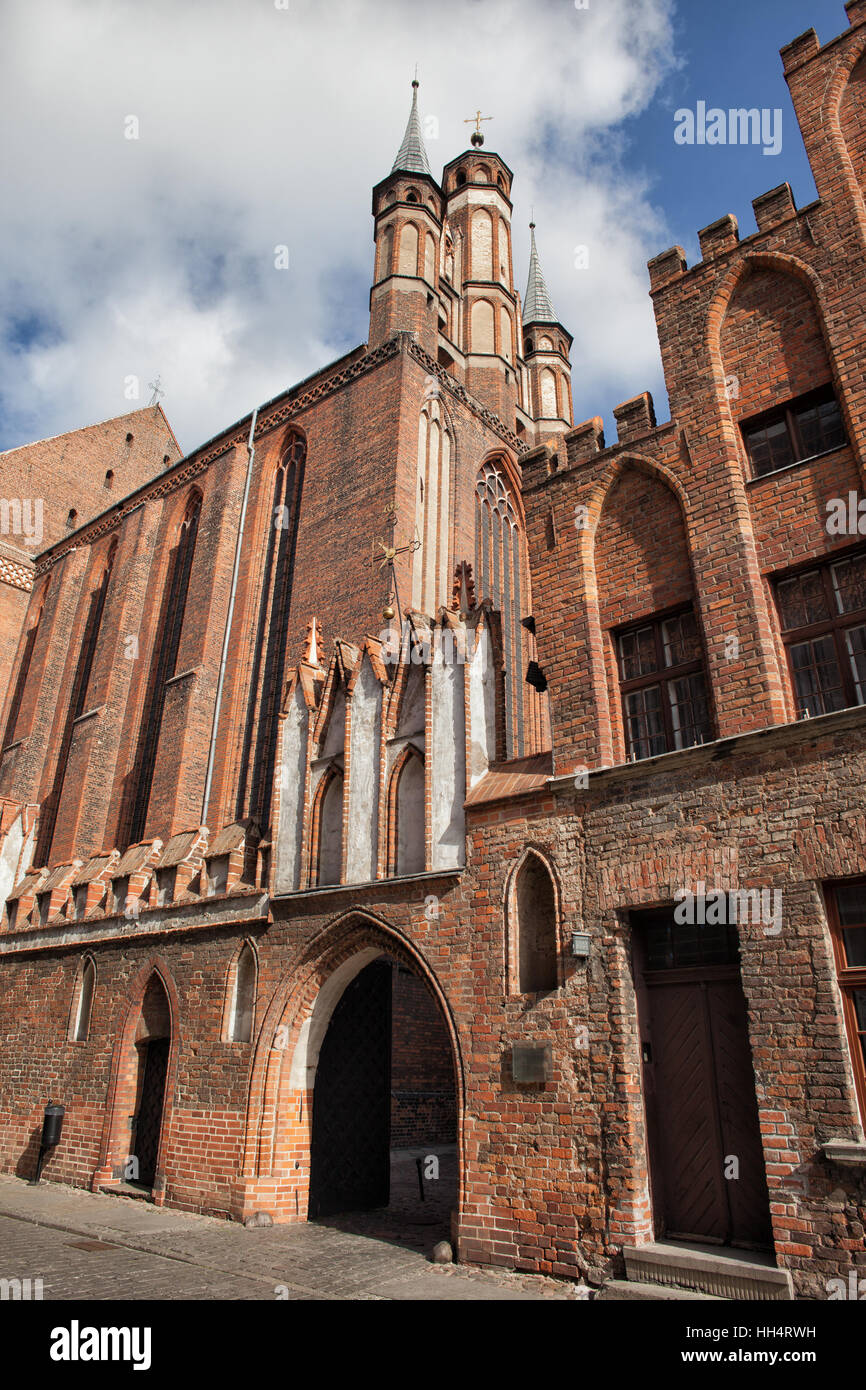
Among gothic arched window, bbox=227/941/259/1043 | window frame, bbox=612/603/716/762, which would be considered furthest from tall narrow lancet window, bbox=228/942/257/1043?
window frame, bbox=612/603/716/762

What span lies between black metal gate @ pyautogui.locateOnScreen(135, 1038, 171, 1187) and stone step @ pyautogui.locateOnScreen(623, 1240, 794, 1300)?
23.9 feet

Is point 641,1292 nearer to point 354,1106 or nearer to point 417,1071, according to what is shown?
point 354,1106

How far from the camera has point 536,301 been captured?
95.2ft

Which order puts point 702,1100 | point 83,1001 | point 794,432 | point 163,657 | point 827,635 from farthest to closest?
point 163,657 < point 83,1001 < point 794,432 < point 827,635 < point 702,1100

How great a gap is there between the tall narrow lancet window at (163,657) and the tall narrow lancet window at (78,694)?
7.90ft

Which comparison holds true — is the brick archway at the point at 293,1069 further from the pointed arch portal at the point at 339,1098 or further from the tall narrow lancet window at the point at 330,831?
the tall narrow lancet window at the point at 330,831

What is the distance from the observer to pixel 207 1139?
32.8 ft

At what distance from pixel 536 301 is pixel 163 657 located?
56.3 feet

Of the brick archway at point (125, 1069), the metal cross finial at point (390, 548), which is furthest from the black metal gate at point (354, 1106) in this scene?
the metal cross finial at point (390, 548)

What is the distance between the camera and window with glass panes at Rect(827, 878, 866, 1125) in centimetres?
586

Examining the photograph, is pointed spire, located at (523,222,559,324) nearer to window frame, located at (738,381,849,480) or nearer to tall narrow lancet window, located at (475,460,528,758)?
tall narrow lancet window, located at (475,460,528,758)

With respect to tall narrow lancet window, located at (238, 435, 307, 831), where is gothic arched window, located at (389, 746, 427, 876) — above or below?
below

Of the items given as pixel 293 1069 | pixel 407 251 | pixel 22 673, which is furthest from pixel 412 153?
pixel 293 1069

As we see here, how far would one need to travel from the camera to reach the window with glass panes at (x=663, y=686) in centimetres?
768
